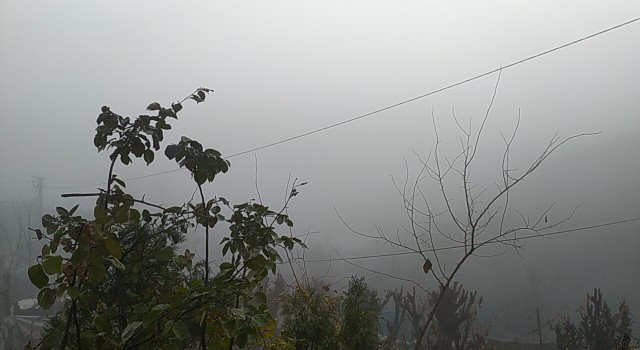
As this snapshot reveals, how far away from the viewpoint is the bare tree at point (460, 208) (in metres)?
2.25

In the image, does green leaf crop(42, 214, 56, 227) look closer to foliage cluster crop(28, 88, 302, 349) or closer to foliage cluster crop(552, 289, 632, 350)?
foliage cluster crop(28, 88, 302, 349)

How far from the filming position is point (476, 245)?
227cm

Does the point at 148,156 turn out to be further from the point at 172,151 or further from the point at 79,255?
the point at 79,255

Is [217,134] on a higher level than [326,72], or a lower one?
lower

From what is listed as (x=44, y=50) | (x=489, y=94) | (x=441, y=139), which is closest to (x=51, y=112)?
(x=44, y=50)

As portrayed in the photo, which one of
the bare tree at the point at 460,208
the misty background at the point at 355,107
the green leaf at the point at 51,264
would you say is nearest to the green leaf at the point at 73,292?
the green leaf at the point at 51,264

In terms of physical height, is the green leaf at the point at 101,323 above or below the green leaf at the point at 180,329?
below

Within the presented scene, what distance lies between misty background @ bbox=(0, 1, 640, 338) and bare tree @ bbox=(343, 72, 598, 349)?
0.04 m

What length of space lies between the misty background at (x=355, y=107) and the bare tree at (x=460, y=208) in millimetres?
37

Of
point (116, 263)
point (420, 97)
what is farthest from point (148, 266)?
point (420, 97)

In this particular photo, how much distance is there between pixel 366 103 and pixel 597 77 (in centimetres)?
111

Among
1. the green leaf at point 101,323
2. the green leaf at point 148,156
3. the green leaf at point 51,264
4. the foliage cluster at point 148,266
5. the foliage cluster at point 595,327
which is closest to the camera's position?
the green leaf at point 51,264

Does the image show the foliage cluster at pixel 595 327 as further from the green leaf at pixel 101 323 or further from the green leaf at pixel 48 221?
the green leaf at pixel 48 221

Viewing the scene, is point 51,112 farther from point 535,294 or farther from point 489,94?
point 535,294
